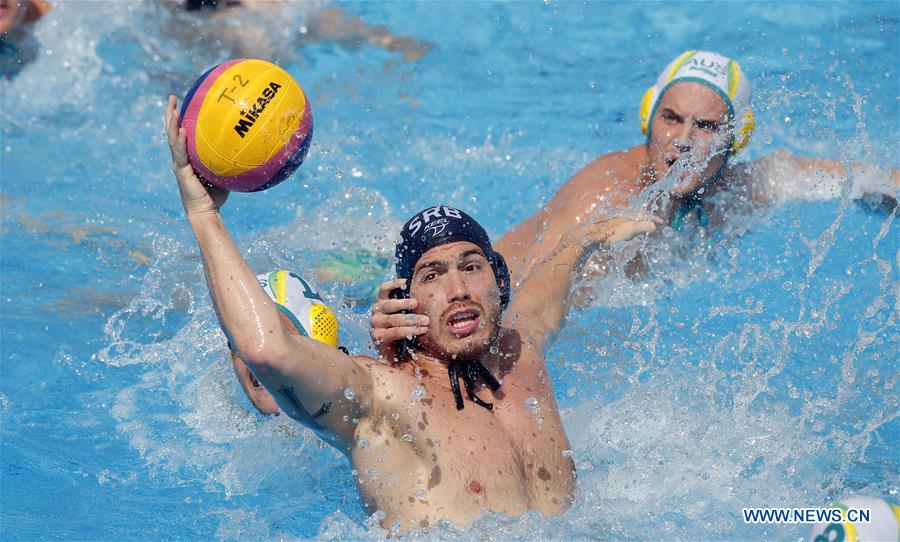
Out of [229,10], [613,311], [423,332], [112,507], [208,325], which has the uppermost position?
[229,10]

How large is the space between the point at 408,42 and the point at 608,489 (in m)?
5.52

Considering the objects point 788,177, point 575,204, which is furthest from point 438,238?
point 788,177

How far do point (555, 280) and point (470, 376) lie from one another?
0.96 m

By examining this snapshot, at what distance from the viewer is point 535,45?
29.6 feet

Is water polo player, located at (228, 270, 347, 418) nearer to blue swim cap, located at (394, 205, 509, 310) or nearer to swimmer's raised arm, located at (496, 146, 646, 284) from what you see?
blue swim cap, located at (394, 205, 509, 310)

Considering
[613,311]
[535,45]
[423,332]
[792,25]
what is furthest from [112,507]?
[792,25]

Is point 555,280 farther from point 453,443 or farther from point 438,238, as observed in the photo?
point 453,443

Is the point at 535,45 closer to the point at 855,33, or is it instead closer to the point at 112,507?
the point at 855,33

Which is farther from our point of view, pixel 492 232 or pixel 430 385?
pixel 492 232

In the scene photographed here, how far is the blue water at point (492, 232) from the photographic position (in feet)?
15.1

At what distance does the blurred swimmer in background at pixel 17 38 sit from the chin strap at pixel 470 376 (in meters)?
5.81

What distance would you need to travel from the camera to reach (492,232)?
22.7 ft

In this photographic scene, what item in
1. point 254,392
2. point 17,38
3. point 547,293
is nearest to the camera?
point 254,392

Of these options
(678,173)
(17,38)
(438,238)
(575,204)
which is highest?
(17,38)
